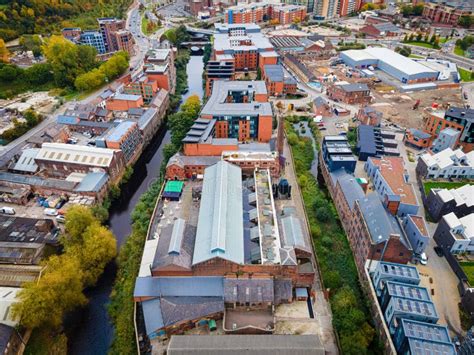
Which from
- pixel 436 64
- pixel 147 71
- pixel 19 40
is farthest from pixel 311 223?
pixel 19 40

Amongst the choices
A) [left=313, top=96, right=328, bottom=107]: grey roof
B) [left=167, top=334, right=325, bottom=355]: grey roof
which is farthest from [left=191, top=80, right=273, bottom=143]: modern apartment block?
[left=167, top=334, right=325, bottom=355]: grey roof

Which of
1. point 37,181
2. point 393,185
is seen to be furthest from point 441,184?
point 37,181

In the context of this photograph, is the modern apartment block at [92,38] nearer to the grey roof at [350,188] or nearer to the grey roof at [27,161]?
the grey roof at [27,161]

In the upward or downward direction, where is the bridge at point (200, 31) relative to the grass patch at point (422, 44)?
upward

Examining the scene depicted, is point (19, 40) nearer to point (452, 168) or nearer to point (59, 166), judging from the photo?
point (59, 166)

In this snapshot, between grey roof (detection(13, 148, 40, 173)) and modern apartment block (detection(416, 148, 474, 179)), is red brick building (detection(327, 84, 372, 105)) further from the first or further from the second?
grey roof (detection(13, 148, 40, 173))

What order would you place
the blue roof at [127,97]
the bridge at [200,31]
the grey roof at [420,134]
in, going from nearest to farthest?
1. the grey roof at [420,134]
2. the blue roof at [127,97]
3. the bridge at [200,31]

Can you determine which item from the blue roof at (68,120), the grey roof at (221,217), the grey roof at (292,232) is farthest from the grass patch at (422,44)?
the blue roof at (68,120)
